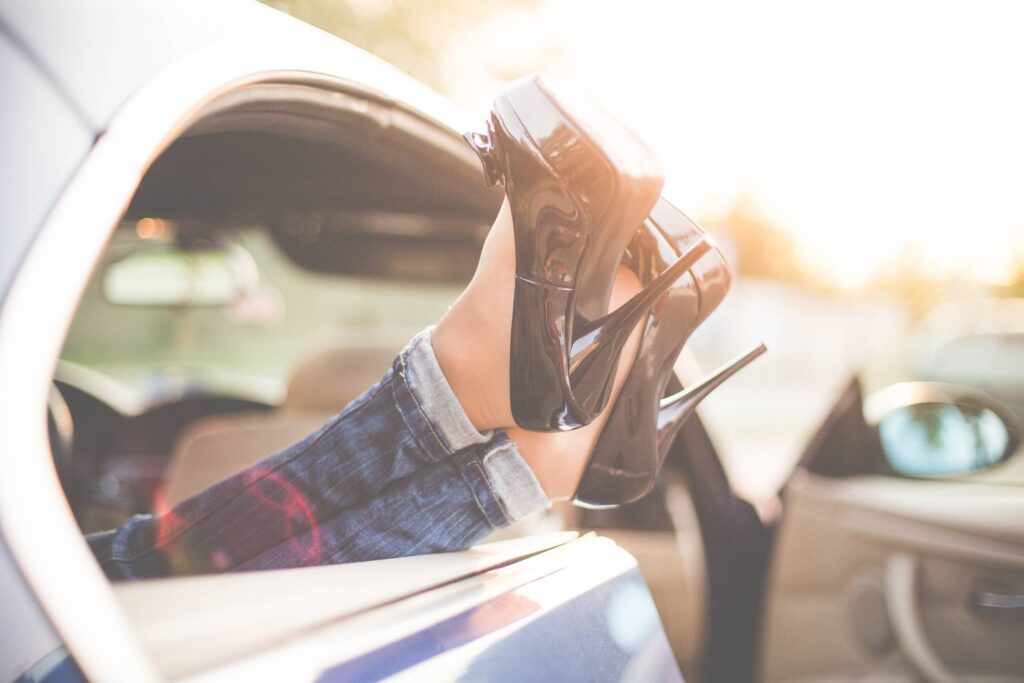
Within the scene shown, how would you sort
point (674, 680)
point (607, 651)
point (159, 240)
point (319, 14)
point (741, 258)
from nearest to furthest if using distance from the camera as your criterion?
point (607, 651), point (674, 680), point (159, 240), point (319, 14), point (741, 258)

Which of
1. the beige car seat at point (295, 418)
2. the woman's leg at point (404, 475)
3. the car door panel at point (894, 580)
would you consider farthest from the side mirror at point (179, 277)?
the woman's leg at point (404, 475)

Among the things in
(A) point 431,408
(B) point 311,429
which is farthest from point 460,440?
(B) point 311,429

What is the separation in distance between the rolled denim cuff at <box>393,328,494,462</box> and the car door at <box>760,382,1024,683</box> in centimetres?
165

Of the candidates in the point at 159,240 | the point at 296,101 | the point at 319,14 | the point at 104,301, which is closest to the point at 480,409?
the point at 296,101

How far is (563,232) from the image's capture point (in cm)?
100

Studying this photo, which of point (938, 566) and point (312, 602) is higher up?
point (312, 602)

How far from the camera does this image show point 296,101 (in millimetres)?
1130

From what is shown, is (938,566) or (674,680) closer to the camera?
(674,680)

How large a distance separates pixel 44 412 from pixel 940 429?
2.39m

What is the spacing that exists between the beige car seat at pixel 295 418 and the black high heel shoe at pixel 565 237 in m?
1.42

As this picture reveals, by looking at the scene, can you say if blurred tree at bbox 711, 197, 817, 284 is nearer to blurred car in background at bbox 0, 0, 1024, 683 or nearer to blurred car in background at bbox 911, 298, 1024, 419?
blurred car in background at bbox 911, 298, 1024, 419

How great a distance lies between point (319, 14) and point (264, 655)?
4.10 metres

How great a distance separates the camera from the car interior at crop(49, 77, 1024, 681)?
5.02 ft

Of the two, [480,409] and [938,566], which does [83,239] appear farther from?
[938,566]
